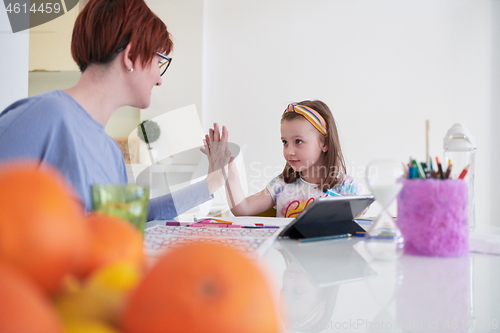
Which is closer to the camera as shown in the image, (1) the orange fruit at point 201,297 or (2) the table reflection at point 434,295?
(1) the orange fruit at point 201,297

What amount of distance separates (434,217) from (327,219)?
0.33 metres

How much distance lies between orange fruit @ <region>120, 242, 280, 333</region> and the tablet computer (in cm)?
72

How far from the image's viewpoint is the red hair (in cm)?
106

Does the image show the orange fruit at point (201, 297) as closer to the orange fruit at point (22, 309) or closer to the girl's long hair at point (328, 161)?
the orange fruit at point (22, 309)

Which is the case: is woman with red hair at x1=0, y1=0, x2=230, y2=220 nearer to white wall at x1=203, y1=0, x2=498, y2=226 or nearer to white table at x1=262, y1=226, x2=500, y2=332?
white table at x1=262, y1=226, x2=500, y2=332

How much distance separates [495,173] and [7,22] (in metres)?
3.89

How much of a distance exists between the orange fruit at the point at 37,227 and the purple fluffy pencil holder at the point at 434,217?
0.67 m

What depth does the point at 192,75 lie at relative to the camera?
12.8 feet

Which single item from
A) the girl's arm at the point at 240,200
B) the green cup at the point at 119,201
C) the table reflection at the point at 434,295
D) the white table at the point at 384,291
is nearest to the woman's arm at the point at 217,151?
the girl's arm at the point at 240,200

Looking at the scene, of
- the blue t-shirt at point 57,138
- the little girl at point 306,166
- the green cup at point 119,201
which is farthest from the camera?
the little girl at point 306,166

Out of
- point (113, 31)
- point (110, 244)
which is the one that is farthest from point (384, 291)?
point (113, 31)

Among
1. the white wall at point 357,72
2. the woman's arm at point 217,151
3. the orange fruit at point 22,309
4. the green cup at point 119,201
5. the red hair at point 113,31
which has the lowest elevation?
the orange fruit at point 22,309

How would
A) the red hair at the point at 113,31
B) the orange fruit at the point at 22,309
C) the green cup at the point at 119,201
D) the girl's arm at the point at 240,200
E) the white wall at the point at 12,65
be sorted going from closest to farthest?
the orange fruit at the point at 22,309
the green cup at the point at 119,201
the red hair at the point at 113,31
the white wall at the point at 12,65
the girl's arm at the point at 240,200

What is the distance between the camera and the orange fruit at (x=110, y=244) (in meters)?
0.21
